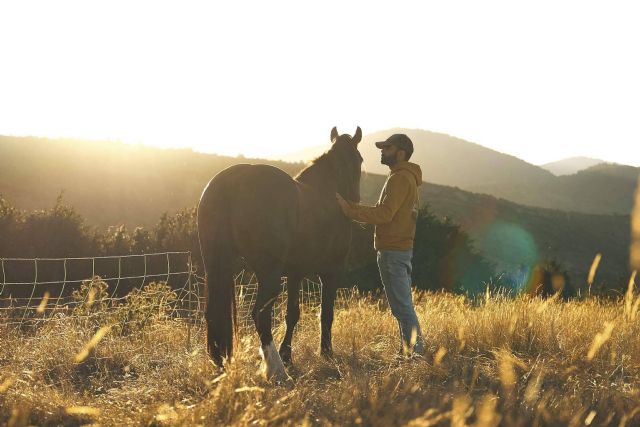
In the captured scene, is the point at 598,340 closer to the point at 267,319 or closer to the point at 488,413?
the point at 488,413

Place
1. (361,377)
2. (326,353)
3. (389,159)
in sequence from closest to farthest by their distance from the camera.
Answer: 1. (361,377)
2. (326,353)
3. (389,159)

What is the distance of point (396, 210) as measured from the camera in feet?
20.2

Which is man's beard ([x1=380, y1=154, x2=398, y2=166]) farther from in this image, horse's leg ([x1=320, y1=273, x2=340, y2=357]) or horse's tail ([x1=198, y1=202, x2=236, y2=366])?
horse's tail ([x1=198, y1=202, x2=236, y2=366])

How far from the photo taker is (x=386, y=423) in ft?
13.4

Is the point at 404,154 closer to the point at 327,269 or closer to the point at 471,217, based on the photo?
the point at 327,269

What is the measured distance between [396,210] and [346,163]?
2.54 feet

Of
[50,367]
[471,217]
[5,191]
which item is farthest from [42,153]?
[50,367]

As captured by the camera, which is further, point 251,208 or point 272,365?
point 251,208

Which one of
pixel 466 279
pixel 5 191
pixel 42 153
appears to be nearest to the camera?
pixel 466 279

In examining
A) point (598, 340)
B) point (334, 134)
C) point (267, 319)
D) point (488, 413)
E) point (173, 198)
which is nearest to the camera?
point (488, 413)

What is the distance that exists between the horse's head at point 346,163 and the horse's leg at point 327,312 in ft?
2.87

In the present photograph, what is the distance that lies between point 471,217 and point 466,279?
37.1 metres

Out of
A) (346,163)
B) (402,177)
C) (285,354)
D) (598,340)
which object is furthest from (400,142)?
(598,340)

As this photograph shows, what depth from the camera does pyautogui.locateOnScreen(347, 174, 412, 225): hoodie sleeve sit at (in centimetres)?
607
